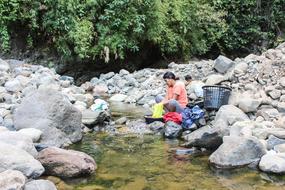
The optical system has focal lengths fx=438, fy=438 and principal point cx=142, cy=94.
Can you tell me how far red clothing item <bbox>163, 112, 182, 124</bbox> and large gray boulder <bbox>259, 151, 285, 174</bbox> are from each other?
2196 millimetres

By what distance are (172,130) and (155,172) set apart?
6.06 ft

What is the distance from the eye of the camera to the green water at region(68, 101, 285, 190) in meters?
4.70

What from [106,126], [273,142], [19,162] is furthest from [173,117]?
[19,162]

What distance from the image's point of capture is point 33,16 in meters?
12.6

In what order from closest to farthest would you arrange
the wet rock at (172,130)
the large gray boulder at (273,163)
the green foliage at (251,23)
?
the large gray boulder at (273,163) → the wet rock at (172,130) → the green foliage at (251,23)

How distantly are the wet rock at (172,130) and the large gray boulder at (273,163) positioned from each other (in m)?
1.85

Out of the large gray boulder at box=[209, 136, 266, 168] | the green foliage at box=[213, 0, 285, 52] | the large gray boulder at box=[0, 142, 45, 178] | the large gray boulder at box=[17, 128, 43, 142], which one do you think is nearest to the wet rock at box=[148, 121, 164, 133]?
the large gray boulder at box=[209, 136, 266, 168]

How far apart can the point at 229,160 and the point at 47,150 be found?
220cm

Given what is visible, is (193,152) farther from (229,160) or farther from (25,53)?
(25,53)

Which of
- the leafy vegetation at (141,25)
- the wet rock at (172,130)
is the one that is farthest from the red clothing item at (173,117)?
the leafy vegetation at (141,25)

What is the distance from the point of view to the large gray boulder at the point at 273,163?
16.5 feet

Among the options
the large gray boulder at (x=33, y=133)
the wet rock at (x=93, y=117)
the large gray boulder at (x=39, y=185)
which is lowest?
the wet rock at (x=93, y=117)

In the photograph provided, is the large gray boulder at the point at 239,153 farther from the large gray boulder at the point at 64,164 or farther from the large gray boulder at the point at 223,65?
the large gray boulder at the point at 223,65

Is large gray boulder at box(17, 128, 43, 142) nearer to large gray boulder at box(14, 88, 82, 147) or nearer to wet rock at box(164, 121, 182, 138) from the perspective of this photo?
large gray boulder at box(14, 88, 82, 147)
